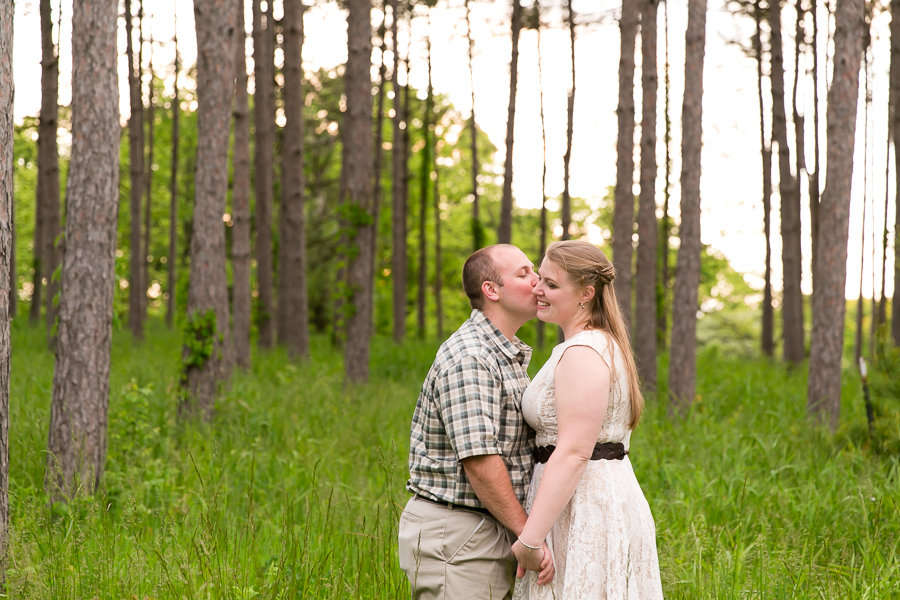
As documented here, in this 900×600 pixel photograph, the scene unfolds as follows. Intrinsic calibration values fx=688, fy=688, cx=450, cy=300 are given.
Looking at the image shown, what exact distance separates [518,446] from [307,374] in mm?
8683

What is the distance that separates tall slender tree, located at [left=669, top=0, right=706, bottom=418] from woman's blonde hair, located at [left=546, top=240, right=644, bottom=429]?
6375 millimetres

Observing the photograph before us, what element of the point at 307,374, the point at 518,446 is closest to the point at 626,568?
the point at 518,446

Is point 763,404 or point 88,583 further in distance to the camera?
point 763,404

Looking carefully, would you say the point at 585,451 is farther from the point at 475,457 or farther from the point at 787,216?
the point at 787,216

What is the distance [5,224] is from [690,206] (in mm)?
7557

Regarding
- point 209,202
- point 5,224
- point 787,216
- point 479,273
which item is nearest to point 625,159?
point 787,216

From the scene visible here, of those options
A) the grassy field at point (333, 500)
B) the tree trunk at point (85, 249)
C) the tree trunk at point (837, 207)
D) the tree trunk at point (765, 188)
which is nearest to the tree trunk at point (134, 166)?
the grassy field at point (333, 500)

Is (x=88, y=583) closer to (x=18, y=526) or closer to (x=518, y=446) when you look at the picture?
(x=18, y=526)

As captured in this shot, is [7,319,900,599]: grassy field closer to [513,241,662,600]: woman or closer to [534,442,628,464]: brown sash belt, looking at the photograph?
[534,442,628,464]: brown sash belt

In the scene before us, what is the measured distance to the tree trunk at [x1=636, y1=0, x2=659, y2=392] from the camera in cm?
1076

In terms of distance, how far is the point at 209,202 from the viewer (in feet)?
24.1

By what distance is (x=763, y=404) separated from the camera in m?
8.93

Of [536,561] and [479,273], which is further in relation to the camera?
[479,273]

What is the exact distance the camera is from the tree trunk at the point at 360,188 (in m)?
9.82
